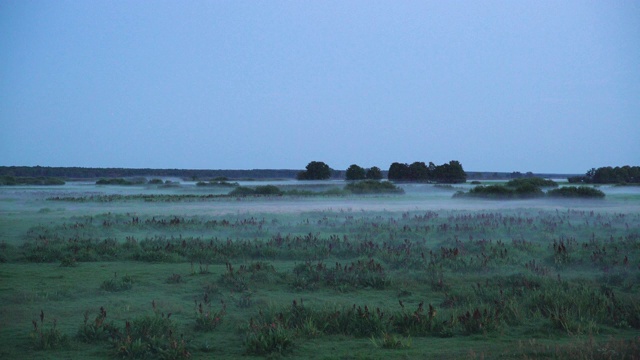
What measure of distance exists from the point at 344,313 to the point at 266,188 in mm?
51350

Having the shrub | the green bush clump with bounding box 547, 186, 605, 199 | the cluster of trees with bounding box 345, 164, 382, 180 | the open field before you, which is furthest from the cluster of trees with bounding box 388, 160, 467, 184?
the shrub

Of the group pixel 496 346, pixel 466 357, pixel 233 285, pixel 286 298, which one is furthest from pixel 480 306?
pixel 233 285

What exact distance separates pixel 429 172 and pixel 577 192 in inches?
1396

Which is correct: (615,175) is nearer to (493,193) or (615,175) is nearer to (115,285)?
(493,193)

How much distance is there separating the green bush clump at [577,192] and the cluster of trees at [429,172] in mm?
30305

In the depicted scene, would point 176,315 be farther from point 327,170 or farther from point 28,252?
point 327,170

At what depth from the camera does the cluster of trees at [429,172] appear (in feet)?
254

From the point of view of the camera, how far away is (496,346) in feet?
22.0

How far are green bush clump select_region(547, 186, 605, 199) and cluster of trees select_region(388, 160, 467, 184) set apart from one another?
3031 cm

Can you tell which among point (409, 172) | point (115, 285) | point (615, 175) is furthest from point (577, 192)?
point (115, 285)

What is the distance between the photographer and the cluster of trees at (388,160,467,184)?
77562mm

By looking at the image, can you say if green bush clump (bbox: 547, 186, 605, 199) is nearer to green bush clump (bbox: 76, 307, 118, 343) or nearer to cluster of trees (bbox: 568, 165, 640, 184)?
cluster of trees (bbox: 568, 165, 640, 184)

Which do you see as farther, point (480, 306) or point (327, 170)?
point (327, 170)

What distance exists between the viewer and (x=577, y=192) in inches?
1738
